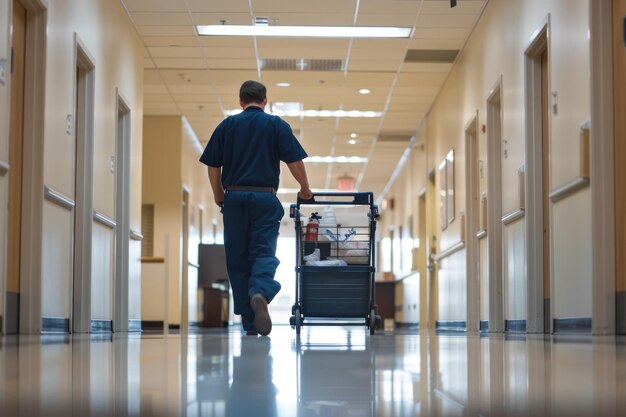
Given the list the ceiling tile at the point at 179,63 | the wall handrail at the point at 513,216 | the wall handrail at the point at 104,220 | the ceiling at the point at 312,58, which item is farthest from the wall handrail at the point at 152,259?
the wall handrail at the point at 513,216

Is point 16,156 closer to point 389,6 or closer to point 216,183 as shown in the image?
point 216,183

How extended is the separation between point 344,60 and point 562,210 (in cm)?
496

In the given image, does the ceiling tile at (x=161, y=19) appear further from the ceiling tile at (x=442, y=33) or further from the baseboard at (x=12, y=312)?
the baseboard at (x=12, y=312)

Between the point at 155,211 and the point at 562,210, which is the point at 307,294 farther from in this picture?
the point at 155,211

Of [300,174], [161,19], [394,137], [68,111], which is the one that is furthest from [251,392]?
[394,137]

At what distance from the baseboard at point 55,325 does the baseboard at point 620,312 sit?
337 centimetres

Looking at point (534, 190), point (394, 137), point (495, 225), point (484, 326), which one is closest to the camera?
point (534, 190)

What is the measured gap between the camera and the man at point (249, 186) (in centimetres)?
470

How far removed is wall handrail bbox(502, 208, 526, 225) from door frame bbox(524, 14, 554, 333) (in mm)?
252

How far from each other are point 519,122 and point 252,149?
2.95 m

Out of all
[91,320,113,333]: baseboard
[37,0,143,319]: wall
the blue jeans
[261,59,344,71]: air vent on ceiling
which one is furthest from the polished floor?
[261,59,344,71]: air vent on ceiling

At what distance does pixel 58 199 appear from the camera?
591cm

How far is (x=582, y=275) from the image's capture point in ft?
17.1

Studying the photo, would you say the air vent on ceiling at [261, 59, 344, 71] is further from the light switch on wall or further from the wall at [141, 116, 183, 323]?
the light switch on wall
